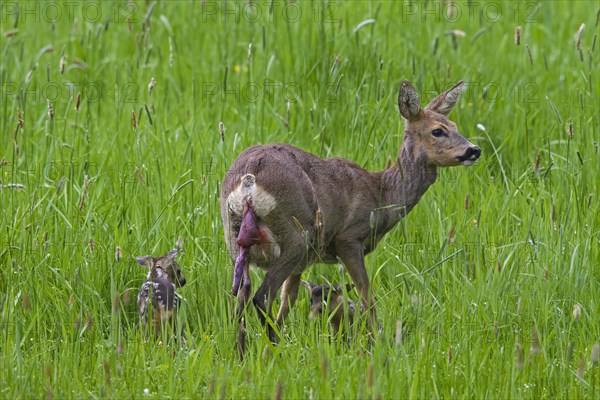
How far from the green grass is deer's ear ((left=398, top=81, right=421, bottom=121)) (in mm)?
432

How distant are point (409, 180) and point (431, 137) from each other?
260 millimetres

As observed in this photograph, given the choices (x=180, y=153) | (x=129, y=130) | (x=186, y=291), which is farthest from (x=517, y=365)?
(x=129, y=130)

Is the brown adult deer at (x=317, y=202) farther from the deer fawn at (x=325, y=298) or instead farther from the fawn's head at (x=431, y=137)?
the deer fawn at (x=325, y=298)

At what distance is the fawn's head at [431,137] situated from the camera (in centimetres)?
631

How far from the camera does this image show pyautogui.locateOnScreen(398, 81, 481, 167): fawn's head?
6.31 meters

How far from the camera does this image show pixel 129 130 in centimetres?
778

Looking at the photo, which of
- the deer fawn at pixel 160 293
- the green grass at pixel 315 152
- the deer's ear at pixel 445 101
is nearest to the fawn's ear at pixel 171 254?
the deer fawn at pixel 160 293

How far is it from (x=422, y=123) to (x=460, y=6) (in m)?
A: 3.60

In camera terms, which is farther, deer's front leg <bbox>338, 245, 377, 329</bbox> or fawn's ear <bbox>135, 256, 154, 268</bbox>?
deer's front leg <bbox>338, 245, 377, 329</bbox>

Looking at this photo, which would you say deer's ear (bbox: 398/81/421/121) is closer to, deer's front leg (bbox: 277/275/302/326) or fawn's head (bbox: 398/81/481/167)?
fawn's head (bbox: 398/81/481/167)

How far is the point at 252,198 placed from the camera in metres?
5.51

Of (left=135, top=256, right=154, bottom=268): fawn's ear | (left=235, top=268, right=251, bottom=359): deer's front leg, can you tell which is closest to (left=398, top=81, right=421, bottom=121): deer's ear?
(left=235, top=268, right=251, bottom=359): deer's front leg

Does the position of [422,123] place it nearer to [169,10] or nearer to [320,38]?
[320,38]

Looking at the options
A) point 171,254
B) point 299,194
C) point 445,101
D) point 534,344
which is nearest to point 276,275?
point 299,194
